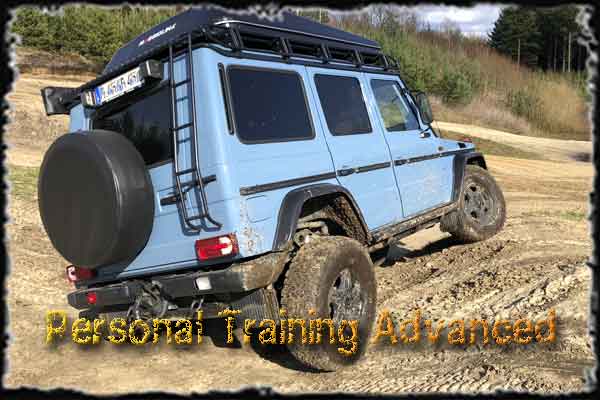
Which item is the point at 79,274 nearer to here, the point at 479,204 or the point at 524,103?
the point at 479,204

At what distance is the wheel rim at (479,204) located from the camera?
6.06 metres

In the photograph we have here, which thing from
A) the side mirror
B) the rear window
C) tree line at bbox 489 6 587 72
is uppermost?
tree line at bbox 489 6 587 72

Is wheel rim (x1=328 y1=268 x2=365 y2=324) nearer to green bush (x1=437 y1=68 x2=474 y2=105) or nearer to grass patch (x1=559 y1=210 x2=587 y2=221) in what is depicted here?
grass patch (x1=559 y1=210 x2=587 y2=221)

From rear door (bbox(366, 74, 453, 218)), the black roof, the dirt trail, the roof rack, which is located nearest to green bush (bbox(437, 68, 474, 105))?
the dirt trail

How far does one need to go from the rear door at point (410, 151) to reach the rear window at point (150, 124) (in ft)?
6.82

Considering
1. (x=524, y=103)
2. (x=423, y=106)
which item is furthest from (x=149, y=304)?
(x=524, y=103)

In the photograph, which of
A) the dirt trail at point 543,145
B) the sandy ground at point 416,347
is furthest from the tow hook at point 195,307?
the dirt trail at point 543,145

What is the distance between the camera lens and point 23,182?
9.05 m

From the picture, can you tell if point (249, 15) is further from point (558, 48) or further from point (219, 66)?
point (558, 48)

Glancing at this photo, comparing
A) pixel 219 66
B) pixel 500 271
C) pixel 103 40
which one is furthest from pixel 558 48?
pixel 219 66

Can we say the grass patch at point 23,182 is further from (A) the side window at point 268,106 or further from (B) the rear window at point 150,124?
(A) the side window at point 268,106

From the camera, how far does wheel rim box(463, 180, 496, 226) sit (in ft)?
19.9

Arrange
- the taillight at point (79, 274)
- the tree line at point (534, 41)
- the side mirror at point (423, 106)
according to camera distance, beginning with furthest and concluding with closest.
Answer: the tree line at point (534, 41)
the side mirror at point (423, 106)
the taillight at point (79, 274)

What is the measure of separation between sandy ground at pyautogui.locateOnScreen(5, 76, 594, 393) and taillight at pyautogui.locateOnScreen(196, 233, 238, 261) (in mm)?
982
